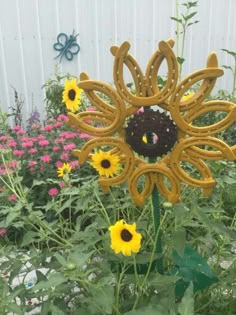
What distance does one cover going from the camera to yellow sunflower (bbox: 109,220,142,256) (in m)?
0.90

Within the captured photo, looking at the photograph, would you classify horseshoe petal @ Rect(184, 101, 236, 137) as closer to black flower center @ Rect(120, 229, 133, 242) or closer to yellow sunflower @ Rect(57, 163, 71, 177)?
black flower center @ Rect(120, 229, 133, 242)

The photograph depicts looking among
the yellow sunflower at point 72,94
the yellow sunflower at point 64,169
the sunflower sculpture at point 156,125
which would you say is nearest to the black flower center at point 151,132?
the sunflower sculpture at point 156,125

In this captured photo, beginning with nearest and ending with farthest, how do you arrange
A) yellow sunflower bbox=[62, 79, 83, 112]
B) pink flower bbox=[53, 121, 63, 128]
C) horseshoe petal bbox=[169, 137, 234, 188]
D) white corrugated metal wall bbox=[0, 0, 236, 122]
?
1. horseshoe petal bbox=[169, 137, 234, 188]
2. yellow sunflower bbox=[62, 79, 83, 112]
3. pink flower bbox=[53, 121, 63, 128]
4. white corrugated metal wall bbox=[0, 0, 236, 122]

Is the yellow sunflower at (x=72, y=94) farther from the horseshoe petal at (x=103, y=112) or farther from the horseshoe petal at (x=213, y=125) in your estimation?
the horseshoe petal at (x=213, y=125)

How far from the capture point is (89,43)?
3.46 m

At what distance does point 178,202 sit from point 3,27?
102 inches

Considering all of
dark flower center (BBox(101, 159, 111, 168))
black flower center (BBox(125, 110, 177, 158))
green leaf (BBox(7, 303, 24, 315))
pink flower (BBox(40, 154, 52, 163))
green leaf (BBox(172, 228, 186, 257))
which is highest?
black flower center (BBox(125, 110, 177, 158))

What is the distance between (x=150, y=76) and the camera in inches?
40.3

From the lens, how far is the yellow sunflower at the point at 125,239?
0.90 meters

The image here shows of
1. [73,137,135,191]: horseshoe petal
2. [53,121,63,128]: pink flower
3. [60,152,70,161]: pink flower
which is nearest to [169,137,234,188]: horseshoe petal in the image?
[73,137,135,191]: horseshoe petal

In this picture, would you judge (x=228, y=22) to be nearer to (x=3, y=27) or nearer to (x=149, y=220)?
(x=3, y=27)

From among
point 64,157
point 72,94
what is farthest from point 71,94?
point 64,157

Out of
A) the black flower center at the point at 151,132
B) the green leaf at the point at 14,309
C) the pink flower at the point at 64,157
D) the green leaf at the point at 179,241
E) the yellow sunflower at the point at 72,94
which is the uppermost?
the yellow sunflower at the point at 72,94

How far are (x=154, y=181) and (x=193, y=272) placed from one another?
27cm
